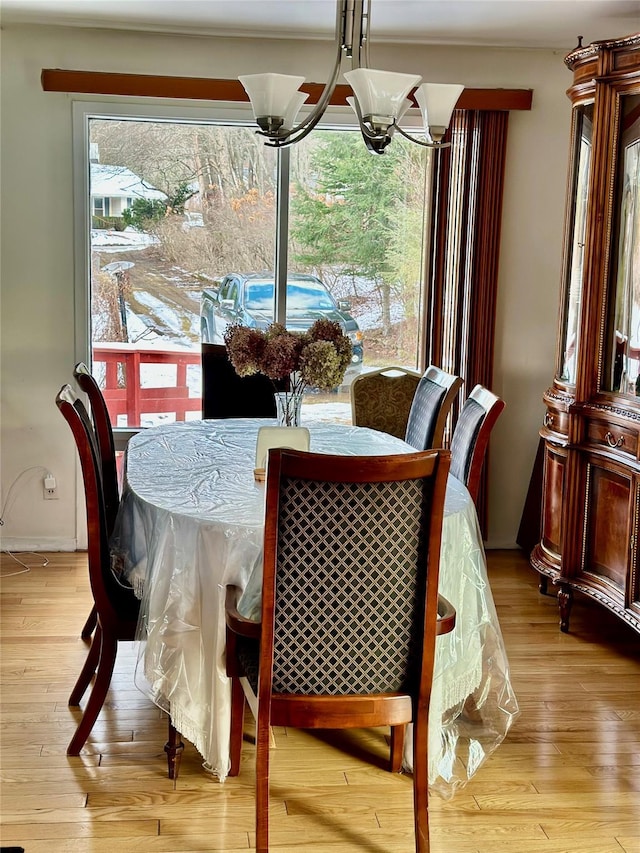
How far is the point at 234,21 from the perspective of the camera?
4.10 meters

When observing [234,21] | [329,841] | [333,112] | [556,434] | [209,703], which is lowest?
[329,841]

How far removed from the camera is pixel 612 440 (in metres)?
3.50

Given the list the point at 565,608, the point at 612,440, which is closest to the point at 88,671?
the point at 565,608

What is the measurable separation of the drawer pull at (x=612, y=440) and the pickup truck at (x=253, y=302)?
167 cm

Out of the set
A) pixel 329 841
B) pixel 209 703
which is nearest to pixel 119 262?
pixel 209 703

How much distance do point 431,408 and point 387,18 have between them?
5.89 feet

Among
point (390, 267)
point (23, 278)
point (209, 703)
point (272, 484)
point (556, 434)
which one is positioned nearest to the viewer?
point (272, 484)

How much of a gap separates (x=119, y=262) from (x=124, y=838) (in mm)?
2954

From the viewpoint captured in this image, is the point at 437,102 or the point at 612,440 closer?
the point at 437,102

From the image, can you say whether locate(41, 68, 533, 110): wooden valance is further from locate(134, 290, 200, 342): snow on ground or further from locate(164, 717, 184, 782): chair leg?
locate(164, 717, 184, 782): chair leg

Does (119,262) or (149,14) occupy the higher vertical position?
(149,14)

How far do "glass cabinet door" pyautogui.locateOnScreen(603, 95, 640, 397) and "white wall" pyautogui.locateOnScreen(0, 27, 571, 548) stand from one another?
110 cm

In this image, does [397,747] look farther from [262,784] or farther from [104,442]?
[104,442]

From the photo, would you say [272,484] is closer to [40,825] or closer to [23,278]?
[40,825]
